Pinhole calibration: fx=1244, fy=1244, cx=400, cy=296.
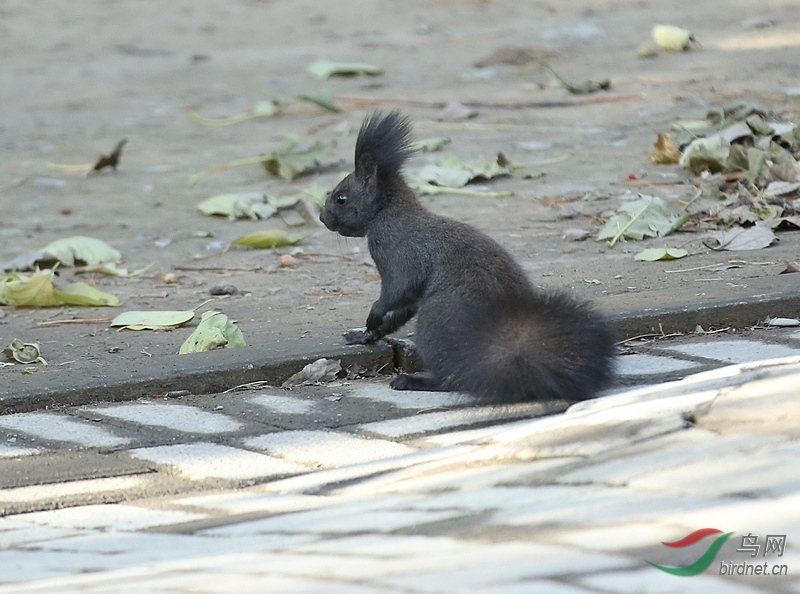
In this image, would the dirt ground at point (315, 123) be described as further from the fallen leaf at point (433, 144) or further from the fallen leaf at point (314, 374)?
the fallen leaf at point (314, 374)

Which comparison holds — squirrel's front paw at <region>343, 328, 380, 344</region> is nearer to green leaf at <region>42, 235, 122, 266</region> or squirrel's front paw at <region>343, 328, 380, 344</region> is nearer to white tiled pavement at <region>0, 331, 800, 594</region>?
white tiled pavement at <region>0, 331, 800, 594</region>

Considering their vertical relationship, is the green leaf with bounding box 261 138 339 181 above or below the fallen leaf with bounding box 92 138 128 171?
above

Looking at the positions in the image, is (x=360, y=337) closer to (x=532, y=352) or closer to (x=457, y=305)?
(x=457, y=305)

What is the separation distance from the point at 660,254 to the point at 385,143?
137 centimetres

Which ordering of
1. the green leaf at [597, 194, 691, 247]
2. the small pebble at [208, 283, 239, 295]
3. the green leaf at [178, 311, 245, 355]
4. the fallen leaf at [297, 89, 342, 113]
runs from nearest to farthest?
the green leaf at [178, 311, 245, 355] → the small pebble at [208, 283, 239, 295] → the green leaf at [597, 194, 691, 247] → the fallen leaf at [297, 89, 342, 113]

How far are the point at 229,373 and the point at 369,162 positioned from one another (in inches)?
41.7

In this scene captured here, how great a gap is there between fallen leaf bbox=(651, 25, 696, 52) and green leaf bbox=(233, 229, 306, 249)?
5.87 metres

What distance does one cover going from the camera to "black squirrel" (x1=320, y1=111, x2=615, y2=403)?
3.35m

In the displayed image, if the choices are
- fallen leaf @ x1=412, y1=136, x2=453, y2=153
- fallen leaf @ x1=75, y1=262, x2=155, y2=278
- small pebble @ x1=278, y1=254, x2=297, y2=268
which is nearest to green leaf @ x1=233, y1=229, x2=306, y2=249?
small pebble @ x1=278, y1=254, x2=297, y2=268

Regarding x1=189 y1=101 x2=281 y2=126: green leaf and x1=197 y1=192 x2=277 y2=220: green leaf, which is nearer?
x1=197 y1=192 x2=277 y2=220: green leaf

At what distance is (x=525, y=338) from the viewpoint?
342cm

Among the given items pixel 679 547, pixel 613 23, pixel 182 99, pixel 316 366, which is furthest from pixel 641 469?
pixel 613 23

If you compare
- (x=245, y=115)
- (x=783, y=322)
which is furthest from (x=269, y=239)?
(x=245, y=115)

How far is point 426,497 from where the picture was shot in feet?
8.30
